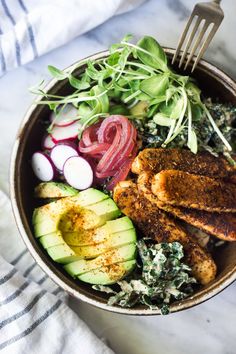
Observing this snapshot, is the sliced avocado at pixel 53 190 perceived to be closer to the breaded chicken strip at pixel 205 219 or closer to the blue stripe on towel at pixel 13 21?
the breaded chicken strip at pixel 205 219

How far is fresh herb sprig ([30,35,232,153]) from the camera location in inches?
90.7

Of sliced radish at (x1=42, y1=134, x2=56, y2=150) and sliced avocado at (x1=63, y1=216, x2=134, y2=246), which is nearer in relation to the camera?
sliced avocado at (x1=63, y1=216, x2=134, y2=246)

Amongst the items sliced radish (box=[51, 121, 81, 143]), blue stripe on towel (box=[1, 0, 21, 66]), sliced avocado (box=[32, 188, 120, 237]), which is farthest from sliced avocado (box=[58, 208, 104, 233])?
blue stripe on towel (box=[1, 0, 21, 66])

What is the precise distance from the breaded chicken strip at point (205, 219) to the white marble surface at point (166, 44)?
46 centimetres

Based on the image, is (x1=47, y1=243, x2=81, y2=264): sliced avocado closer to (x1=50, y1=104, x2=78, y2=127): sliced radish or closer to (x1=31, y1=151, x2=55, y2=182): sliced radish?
(x1=31, y1=151, x2=55, y2=182): sliced radish

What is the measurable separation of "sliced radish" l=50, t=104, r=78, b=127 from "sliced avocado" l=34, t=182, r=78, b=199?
0.87 feet

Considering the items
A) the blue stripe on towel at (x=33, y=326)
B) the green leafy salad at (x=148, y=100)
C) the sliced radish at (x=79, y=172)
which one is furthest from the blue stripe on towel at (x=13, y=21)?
the blue stripe on towel at (x=33, y=326)

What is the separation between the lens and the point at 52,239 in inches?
92.7

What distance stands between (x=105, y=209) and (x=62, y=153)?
0.32 metres

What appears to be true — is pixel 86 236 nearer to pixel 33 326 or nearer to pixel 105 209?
pixel 105 209

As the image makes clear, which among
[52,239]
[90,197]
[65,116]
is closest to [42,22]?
[65,116]

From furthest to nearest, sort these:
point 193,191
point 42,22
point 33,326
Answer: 1. point 42,22
2. point 33,326
3. point 193,191

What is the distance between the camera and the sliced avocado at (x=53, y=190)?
7.91ft

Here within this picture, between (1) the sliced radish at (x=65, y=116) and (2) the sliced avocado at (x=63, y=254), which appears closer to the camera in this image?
(2) the sliced avocado at (x=63, y=254)
